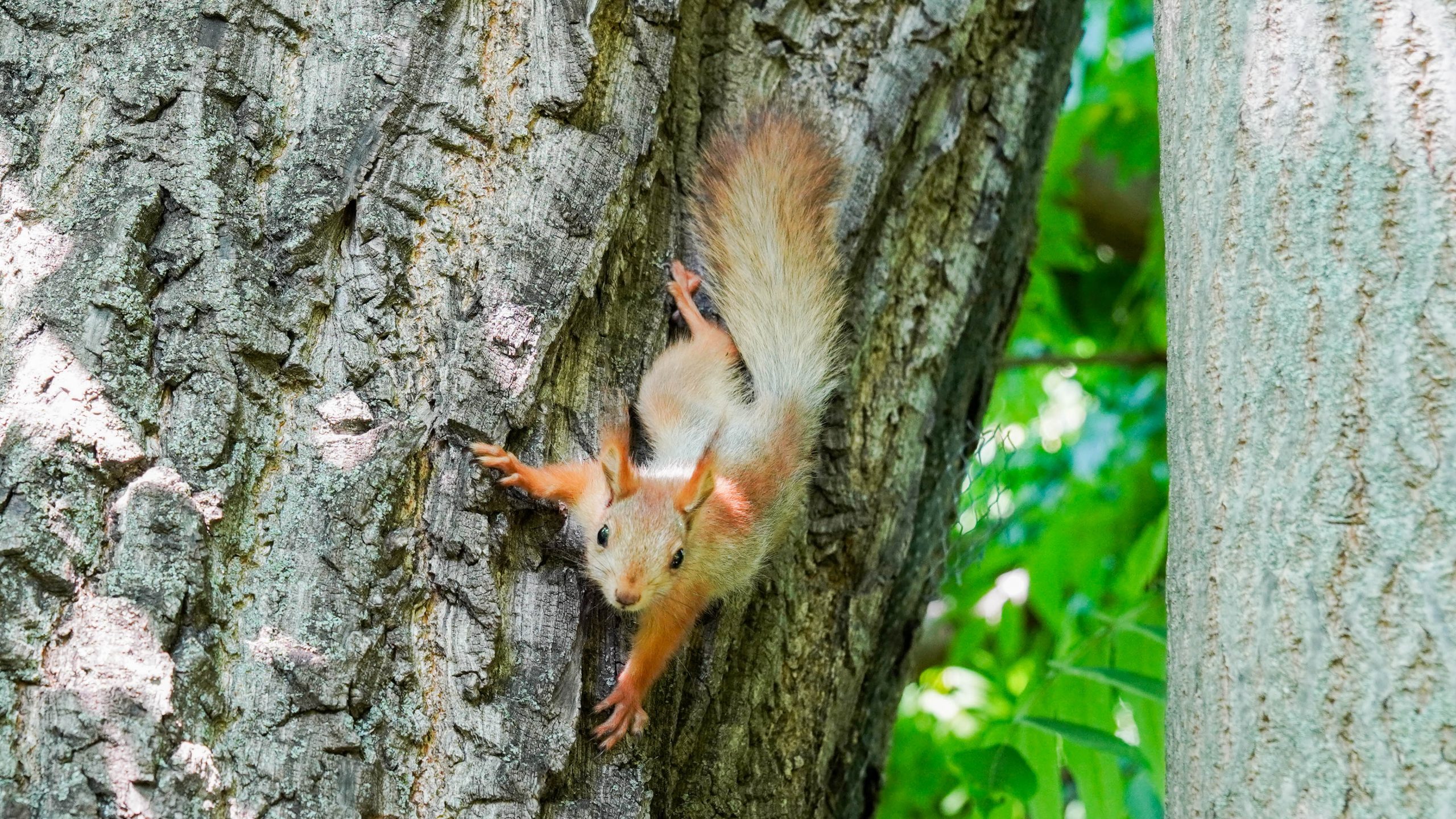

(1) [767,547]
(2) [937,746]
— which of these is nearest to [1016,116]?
(1) [767,547]

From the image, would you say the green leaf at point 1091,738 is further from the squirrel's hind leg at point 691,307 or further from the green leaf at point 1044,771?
the squirrel's hind leg at point 691,307

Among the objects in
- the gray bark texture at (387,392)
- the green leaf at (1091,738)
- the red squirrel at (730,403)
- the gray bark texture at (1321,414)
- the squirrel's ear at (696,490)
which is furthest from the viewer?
the squirrel's ear at (696,490)

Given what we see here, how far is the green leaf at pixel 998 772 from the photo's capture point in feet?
8.50

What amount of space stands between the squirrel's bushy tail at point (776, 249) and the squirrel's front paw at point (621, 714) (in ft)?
2.96

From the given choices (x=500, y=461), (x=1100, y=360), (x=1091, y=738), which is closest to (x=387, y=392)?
(x=500, y=461)

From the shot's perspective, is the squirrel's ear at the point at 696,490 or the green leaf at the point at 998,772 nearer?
the green leaf at the point at 998,772

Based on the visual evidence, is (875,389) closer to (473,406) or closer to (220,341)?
(473,406)

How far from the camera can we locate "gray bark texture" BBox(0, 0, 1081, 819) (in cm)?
185

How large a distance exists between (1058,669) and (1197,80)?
1530 mm

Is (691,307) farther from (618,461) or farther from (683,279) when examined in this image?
(618,461)

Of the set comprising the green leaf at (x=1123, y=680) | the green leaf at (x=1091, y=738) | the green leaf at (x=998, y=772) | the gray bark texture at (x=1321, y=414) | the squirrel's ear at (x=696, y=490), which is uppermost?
the gray bark texture at (x=1321, y=414)

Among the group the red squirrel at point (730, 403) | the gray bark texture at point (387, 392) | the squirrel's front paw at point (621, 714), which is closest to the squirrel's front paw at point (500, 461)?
the gray bark texture at point (387, 392)

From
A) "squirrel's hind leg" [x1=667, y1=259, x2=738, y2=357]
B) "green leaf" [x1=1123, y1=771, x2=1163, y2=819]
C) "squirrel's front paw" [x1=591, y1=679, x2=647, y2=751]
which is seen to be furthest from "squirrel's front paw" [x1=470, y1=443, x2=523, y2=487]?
"green leaf" [x1=1123, y1=771, x2=1163, y2=819]

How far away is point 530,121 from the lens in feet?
7.59
